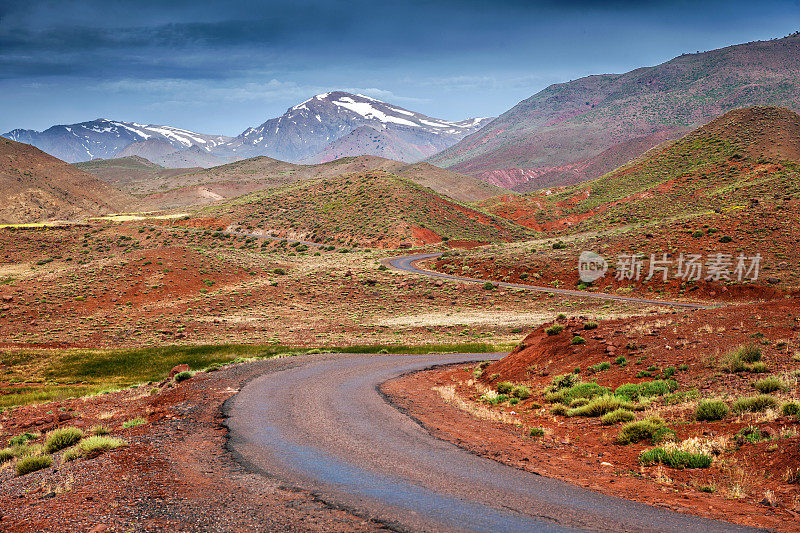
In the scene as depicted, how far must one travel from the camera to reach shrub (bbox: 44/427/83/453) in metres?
12.5

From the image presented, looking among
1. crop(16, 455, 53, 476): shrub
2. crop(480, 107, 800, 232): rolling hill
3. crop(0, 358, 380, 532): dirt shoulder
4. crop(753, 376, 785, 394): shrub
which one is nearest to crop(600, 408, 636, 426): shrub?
crop(753, 376, 785, 394): shrub

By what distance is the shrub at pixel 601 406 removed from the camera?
1478 centimetres

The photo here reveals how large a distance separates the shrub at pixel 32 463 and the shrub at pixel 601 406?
1358 cm

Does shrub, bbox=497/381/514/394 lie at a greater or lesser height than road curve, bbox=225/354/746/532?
lesser

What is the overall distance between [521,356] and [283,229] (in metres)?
93.6

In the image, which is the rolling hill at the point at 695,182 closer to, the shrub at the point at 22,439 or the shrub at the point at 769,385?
the shrub at the point at 769,385

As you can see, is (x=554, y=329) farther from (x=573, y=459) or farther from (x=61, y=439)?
(x=61, y=439)

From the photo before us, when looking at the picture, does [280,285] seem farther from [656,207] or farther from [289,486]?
[656,207]

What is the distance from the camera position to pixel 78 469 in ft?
33.9

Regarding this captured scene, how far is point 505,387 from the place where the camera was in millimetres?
19672

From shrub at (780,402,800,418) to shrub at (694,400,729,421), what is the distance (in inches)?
43.7

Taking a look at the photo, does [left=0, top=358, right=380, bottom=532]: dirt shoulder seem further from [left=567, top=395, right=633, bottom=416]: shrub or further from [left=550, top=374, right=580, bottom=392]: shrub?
[left=550, top=374, right=580, bottom=392]: shrub

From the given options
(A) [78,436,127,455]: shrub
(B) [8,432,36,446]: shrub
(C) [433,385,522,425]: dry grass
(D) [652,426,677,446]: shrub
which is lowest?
(B) [8,432,36,446]: shrub

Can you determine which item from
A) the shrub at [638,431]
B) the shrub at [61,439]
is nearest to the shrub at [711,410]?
the shrub at [638,431]
